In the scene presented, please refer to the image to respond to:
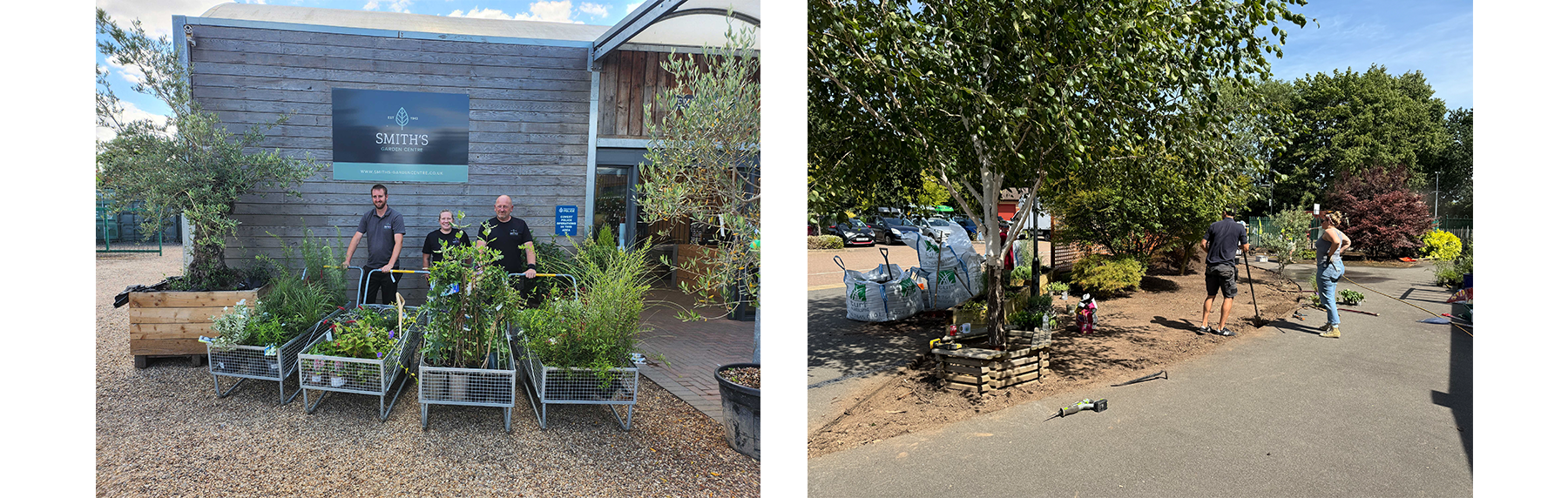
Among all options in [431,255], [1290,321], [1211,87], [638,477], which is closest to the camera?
[638,477]

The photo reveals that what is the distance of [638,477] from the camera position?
2518 mm

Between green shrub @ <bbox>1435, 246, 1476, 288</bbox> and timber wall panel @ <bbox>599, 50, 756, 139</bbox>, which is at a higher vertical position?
timber wall panel @ <bbox>599, 50, 756, 139</bbox>

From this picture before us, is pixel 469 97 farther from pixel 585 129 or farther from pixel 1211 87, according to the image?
pixel 1211 87

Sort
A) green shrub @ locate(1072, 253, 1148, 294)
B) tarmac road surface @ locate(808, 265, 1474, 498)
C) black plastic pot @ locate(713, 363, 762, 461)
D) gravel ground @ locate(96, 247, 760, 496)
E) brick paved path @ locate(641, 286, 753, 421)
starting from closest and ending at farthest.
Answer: gravel ground @ locate(96, 247, 760, 496), tarmac road surface @ locate(808, 265, 1474, 498), black plastic pot @ locate(713, 363, 762, 461), brick paved path @ locate(641, 286, 753, 421), green shrub @ locate(1072, 253, 1148, 294)

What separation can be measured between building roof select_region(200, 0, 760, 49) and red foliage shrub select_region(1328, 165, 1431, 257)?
3.57m

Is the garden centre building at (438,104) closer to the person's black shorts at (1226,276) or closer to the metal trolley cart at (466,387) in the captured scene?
the metal trolley cart at (466,387)

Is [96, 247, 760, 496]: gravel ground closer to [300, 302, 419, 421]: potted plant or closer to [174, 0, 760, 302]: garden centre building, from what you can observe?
[300, 302, 419, 421]: potted plant

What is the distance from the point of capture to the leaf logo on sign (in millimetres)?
3020

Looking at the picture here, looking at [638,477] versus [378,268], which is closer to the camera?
[638,477]

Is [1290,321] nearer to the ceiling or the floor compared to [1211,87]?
nearer to the floor

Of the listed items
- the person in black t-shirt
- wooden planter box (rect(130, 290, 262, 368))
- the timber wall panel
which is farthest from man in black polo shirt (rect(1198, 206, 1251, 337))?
wooden planter box (rect(130, 290, 262, 368))
